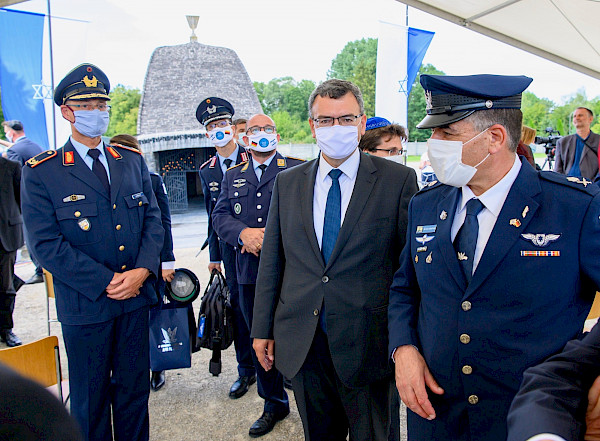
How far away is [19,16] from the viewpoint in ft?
23.3

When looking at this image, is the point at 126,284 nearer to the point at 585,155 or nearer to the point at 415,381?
the point at 415,381

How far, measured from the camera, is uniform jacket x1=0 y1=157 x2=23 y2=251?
4.47 meters

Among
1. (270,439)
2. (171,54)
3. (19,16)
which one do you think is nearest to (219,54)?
(171,54)

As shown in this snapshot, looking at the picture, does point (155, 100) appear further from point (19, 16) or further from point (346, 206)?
point (346, 206)

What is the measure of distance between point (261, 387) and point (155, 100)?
56.4 ft

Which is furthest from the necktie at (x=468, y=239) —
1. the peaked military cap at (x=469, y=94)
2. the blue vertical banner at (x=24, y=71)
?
the blue vertical banner at (x=24, y=71)

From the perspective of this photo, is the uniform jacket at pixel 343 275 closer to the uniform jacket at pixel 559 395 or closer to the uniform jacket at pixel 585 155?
the uniform jacket at pixel 559 395

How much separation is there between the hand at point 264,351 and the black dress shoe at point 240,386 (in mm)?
1499

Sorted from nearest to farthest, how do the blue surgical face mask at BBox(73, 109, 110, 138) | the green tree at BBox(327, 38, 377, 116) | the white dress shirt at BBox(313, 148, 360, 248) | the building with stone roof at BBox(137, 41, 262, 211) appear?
the white dress shirt at BBox(313, 148, 360, 248) < the blue surgical face mask at BBox(73, 109, 110, 138) < the building with stone roof at BBox(137, 41, 262, 211) < the green tree at BBox(327, 38, 377, 116)

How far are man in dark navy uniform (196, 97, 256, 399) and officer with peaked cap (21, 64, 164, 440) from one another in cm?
97

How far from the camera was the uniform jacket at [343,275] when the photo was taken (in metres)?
1.79

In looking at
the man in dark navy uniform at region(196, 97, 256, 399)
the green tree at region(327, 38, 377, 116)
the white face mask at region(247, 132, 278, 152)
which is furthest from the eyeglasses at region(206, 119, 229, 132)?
the green tree at region(327, 38, 377, 116)

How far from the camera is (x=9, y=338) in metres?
4.28

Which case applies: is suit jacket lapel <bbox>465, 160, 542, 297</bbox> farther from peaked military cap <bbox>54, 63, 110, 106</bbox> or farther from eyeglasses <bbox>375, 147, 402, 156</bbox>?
peaked military cap <bbox>54, 63, 110, 106</bbox>
